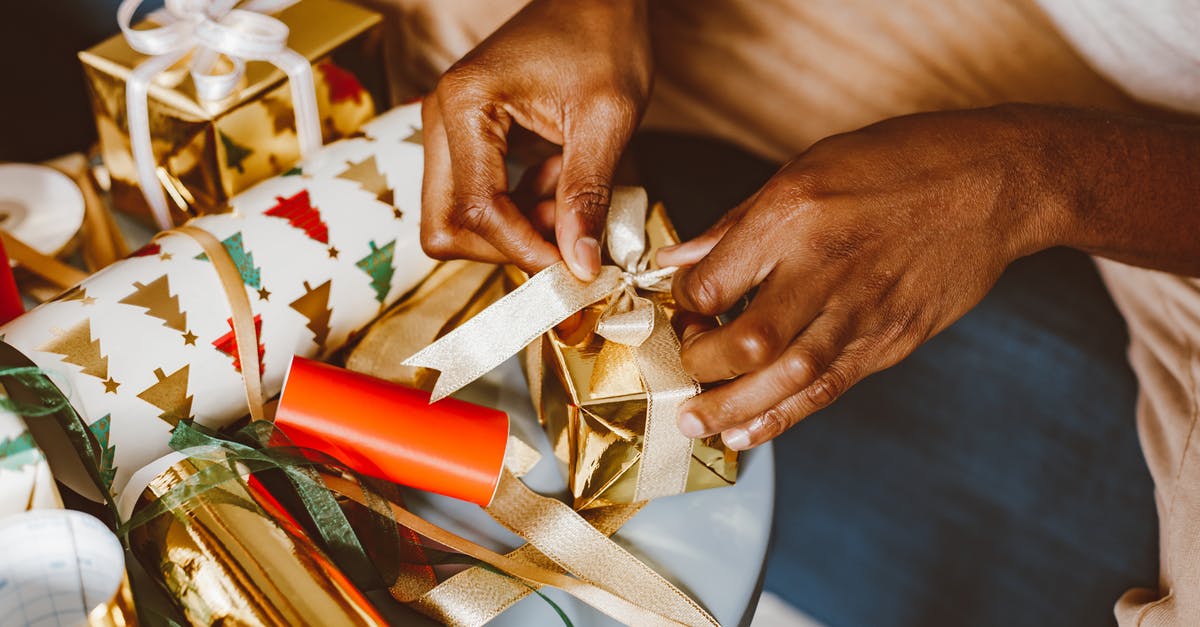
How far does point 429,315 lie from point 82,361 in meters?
0.29

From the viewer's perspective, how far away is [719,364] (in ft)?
1.99

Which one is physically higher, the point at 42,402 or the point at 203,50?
the point at 203,50

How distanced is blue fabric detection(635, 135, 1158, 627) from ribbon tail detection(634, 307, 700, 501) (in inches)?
12.6

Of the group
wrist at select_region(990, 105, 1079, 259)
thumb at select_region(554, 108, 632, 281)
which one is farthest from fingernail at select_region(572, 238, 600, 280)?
wrist at select_region(990, 105, 1079, 259)

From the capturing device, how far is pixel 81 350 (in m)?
0.63

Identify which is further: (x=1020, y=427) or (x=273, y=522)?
(x=1020, y=427)

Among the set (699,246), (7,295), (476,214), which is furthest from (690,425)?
(7,295)

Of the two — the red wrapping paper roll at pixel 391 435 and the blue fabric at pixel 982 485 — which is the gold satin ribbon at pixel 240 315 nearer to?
the red wrapping paper roll at pixel 391 435

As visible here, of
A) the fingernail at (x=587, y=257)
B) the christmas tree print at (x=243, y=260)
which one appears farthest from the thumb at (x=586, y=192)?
the christmas tree print at (x=243, y=260)

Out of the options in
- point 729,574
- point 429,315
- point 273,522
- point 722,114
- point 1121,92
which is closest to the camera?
point 273,522

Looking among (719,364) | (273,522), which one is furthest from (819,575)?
(273,522)

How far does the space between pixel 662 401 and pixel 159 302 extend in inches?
16.5

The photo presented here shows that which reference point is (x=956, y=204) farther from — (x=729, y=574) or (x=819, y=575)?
(x=819, y=575)

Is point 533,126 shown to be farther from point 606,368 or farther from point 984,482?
point 984,482
